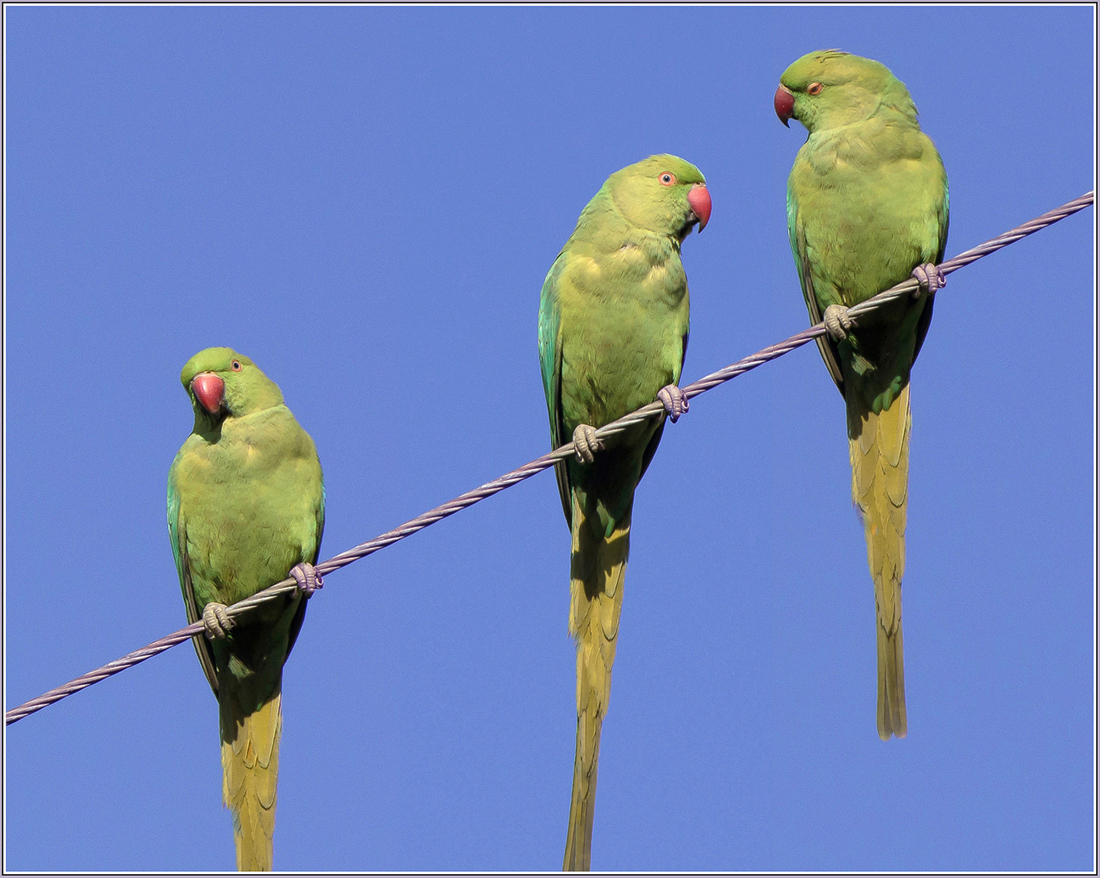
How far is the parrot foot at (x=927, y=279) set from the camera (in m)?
5.71

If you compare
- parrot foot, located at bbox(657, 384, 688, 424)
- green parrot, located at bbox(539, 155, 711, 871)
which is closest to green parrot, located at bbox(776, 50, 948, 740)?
green parrot, located at bbox(539, 155, 711, 871)

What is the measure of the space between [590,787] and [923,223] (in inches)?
126

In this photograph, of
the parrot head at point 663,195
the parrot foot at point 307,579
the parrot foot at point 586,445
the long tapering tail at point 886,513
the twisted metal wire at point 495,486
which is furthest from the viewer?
the parrot head at point 663,195

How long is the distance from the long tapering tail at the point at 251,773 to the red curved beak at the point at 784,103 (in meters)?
4.05

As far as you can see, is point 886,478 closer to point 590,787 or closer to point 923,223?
point 923,223

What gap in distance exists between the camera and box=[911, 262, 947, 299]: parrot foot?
571 centimetres

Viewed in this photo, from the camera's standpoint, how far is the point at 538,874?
18.2 feet

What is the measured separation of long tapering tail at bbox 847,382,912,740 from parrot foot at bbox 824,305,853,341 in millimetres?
387

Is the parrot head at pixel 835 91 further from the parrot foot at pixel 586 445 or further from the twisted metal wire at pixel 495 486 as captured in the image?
the parrot foot at pixel 586 445

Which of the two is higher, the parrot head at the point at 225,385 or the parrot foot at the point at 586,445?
the parrot head at the point at 225,385

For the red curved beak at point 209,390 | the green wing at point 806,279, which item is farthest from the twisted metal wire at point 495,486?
the red curved beak at point 209,390

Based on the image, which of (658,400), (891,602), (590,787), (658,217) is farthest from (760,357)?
(590,787)

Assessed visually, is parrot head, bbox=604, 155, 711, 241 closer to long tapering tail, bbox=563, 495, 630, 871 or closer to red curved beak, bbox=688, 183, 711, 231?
red curved beak, bbox=688, 183, 711, 231

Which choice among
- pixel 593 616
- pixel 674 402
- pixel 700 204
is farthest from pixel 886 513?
pixel 700 204
